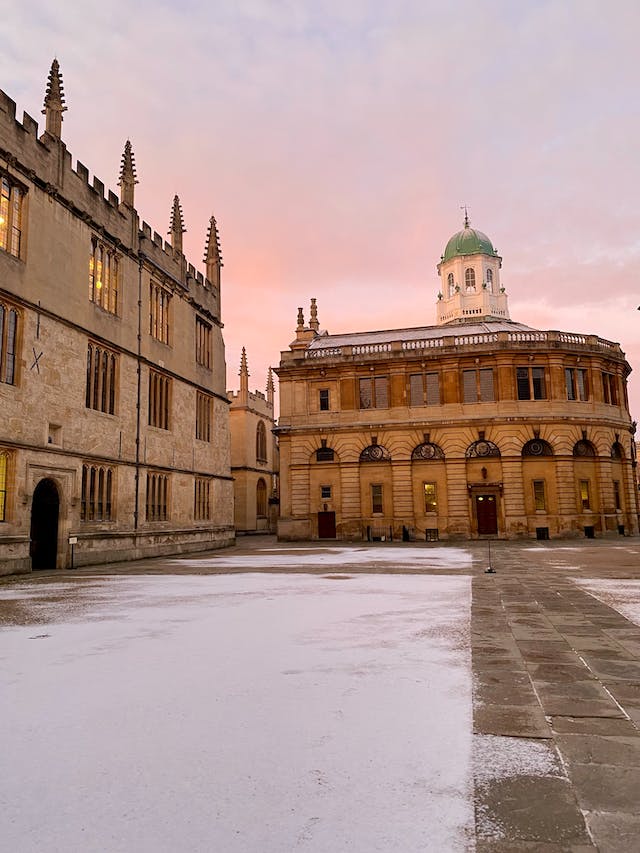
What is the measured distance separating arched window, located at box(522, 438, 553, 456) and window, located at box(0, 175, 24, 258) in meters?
32.1

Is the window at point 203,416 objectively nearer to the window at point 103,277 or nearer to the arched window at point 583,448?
the window at point 103,277

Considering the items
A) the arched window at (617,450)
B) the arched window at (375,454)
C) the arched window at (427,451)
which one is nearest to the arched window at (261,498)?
the arched window at (375,454)

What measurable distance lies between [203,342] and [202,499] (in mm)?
9484

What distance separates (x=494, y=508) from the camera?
40.2m

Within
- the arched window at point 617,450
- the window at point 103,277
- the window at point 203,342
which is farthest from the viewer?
the arched window at point 617,450

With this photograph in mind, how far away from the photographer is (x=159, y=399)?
1194 inches

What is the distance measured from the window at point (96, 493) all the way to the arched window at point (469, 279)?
77.2 m

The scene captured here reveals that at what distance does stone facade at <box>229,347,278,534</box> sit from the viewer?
59.5 m

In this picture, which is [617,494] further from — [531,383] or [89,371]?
[89,371]

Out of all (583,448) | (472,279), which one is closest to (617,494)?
(583,448)

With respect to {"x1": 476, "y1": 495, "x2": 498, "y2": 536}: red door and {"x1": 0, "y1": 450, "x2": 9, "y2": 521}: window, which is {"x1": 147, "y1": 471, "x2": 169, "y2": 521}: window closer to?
{"x1": 0, "y1": 450, "x2": 9, "y2": 521}: window

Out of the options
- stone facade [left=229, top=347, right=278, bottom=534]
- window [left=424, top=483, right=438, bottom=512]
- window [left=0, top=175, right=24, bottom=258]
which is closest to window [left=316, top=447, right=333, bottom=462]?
window [left=424, top=483, right=438, bottom=512]

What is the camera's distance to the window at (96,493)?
2394 cm

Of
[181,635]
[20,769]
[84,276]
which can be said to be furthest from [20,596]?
[84,276]
